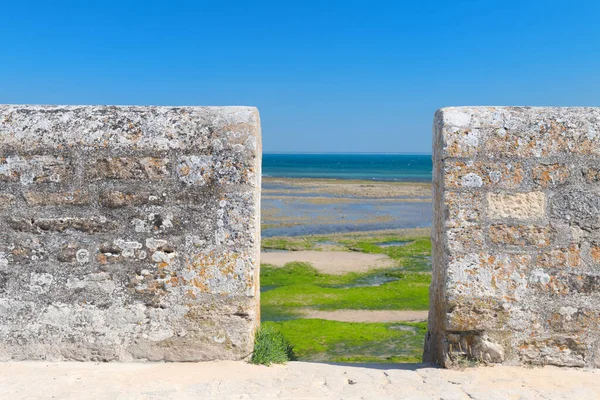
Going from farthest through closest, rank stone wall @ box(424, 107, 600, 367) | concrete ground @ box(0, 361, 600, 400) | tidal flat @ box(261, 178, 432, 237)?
tidal flat @ box(261, 178, 432, 237) → stone wall @ box(424, 107, 600, 367) → concrete ground @ box(0, 361, 600, 400)

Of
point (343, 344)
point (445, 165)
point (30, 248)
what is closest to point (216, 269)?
point (30, 248)

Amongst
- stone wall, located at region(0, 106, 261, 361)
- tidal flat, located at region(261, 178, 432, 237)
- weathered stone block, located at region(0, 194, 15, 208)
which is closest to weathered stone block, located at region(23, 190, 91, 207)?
stone wall, located at region(0, 106, 261, 361)

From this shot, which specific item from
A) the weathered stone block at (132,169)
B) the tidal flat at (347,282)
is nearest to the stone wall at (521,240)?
the weathered stone block at (132,169)

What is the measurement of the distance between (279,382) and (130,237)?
4.00 feet

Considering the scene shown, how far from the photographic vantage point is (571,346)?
342 centimetres

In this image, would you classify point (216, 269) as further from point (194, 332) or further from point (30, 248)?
point (30, 248)

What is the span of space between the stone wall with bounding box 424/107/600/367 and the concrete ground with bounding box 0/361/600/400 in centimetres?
18

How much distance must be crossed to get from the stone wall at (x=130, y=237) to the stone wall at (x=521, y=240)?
1.21 meters

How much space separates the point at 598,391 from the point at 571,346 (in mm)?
353

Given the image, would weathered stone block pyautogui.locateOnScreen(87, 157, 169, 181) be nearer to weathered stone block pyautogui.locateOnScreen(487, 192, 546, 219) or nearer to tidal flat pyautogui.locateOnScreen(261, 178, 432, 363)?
weathered stone block pyautogui.locateOnScreen(487, 192, 546, 219)

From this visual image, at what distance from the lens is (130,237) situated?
3.44 metres

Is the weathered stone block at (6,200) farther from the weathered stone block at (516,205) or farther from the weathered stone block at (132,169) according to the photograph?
the weathered stone block at (516,205)

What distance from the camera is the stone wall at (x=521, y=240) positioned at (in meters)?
3.39

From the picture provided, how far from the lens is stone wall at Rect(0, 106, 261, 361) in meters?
3.41
